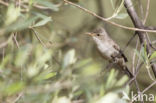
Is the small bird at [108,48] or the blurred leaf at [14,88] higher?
the blurred leaf at [14,88]

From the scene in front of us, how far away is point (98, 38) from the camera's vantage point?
128 inches

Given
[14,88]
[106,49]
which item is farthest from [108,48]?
[14,88]

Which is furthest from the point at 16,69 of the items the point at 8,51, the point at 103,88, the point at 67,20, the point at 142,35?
the point at 67,20

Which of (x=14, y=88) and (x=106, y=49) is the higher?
(x=14, y=88)

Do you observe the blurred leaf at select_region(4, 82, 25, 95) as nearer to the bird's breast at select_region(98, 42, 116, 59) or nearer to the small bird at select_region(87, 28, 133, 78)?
the small bird at select_region(87, 28, 133, 78)

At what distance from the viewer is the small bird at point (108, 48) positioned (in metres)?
2.95

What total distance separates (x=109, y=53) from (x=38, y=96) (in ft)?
7.88

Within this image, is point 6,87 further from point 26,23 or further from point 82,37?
point 82,37

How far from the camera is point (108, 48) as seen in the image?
3.12 meters

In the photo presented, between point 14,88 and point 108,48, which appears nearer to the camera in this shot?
point 14,88

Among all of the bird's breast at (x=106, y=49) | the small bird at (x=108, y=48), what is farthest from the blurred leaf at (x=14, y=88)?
the bird's breast at (x=106, y=49)

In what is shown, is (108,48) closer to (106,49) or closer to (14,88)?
(106,49)

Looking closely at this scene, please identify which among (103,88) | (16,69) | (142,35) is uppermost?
(16,69)

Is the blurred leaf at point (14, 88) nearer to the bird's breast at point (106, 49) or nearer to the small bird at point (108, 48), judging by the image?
the small bird at point (108, 48)
